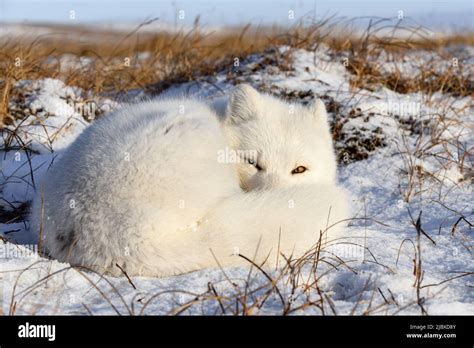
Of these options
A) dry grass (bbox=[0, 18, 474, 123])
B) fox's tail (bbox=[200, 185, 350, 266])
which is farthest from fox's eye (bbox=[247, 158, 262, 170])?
dry grass (bbox=[0, 18, 474, 123])

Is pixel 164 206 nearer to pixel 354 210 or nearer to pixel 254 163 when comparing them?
pixel 254 163

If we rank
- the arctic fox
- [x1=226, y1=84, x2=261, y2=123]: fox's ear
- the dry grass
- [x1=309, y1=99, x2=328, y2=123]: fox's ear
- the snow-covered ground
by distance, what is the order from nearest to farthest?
the snow-covered ground, the arctic fox, [x1=226, y1=84, x2=261, y2=123]: fox's ear, [x1=309, y1=99, x2=328, y2=123]: fox's ear, the dry grass

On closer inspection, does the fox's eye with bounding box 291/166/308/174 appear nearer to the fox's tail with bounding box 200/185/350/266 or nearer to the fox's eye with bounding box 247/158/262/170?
the fox's eye with bounding box 247/158/262/170

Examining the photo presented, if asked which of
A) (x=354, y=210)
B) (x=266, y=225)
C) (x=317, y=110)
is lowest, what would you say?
(x=354, y=210)

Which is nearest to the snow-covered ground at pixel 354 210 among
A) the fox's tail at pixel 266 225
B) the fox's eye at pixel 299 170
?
the fox's tail at pixel 266 225

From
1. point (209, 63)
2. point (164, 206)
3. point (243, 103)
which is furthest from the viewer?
point (209, 63)

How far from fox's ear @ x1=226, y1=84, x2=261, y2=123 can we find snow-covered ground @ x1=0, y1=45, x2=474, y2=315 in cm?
93

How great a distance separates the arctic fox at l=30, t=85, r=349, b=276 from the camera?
2.42 meters

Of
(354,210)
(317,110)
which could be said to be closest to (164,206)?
(317,110)

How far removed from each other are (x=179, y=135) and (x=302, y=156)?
90cm

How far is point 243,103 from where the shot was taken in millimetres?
3434

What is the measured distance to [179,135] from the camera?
267 cm

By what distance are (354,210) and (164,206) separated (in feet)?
5.73

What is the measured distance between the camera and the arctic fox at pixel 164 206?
2420 mm
